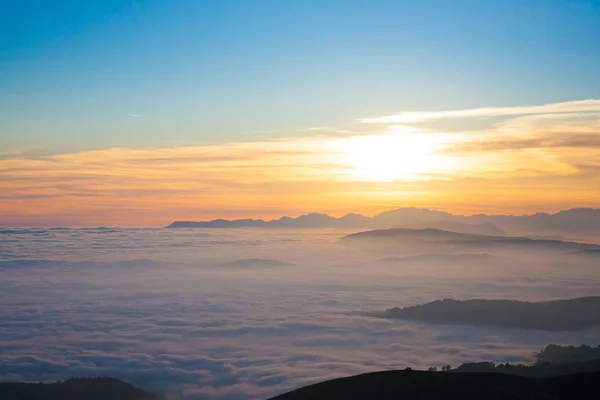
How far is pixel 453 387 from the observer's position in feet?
122

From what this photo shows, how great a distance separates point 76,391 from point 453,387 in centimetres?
5259

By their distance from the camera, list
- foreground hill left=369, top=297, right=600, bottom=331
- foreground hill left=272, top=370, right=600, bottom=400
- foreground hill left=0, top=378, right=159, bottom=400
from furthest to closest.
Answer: foreground hill left=369, top=297, right=600, bottom=331 → foreground hill left=0, top=378, right=159, bottom=400 → foreground hill left=272, top=370, right=600, bottom=400

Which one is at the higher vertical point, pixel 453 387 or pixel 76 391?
pixel 453 387

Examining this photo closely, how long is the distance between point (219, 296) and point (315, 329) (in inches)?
1620

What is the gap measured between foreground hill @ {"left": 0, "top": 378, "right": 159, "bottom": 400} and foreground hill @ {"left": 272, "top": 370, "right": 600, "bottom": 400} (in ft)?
111

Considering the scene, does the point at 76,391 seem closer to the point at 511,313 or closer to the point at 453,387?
the point at 453,387

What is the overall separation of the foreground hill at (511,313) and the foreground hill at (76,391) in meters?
66.0

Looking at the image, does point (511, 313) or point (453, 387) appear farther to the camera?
point (511, 313)

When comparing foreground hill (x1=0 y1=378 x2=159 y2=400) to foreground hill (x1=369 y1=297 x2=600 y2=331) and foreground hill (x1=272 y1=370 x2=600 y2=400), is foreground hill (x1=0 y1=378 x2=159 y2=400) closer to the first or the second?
foreground hill (x1=272 y1=370 x2=600 y2=400)

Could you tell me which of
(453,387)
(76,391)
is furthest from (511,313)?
(76,391)

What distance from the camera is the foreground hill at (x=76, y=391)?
65.8 meters

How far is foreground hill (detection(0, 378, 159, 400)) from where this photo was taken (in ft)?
216

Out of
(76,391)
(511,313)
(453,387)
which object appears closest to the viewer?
(453,387)

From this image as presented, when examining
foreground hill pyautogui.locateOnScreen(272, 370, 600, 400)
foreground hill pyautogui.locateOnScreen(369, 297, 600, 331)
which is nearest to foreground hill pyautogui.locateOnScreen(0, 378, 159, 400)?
foreground hill pyautogui.locateOnScreen(272, 370, 600, 400)
